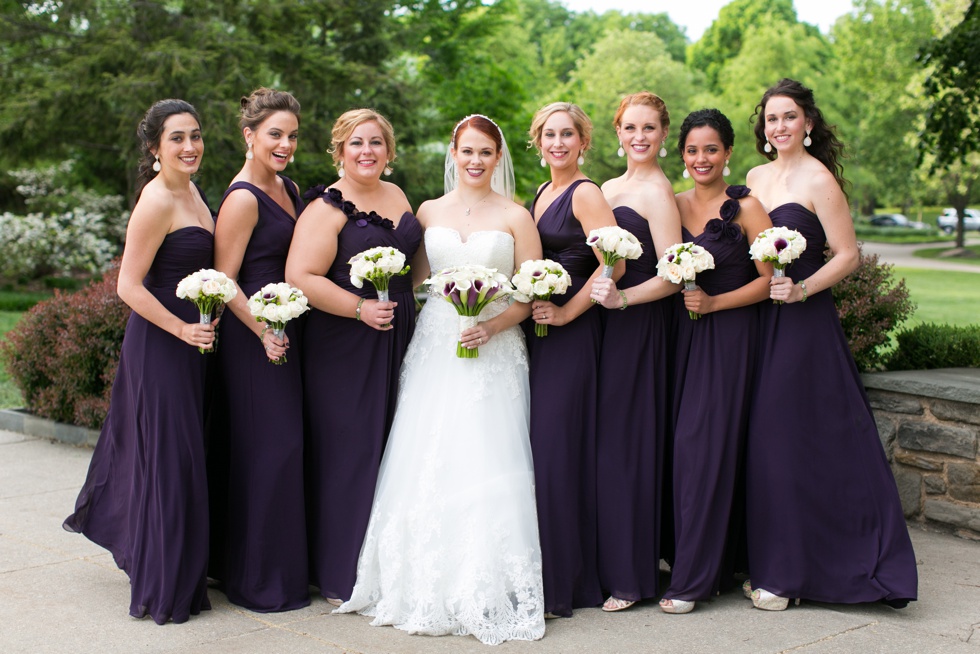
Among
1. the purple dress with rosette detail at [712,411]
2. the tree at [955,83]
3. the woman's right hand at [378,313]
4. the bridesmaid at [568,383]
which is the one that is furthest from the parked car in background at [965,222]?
the woman's right hand at [378,313]

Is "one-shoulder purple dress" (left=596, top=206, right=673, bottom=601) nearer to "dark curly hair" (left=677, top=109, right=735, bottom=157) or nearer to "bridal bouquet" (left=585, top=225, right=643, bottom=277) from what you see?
"bridal bouquet" (left=585, top=225, right=643, bottom=277)

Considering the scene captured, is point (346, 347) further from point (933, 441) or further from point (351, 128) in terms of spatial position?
point (933, 441)

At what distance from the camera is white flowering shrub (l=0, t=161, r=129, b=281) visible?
21.0 m

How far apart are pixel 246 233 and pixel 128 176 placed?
18.7 meters

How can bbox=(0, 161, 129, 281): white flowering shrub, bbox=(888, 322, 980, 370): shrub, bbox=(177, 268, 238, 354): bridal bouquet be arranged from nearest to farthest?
bbox=(177, 268, 238, 354): bridal bouquet < bbox=(888, 322, 980, 370): shrub < bbox=(0, 161, 129, 281): white flowering shrub

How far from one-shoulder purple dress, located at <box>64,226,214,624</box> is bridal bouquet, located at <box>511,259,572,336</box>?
162 cm

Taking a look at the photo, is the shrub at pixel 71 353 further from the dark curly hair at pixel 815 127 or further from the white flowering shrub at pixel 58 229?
the white flowering shrub at pixel 58 229

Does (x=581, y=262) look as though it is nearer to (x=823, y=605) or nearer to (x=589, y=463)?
(x=589, y=463)

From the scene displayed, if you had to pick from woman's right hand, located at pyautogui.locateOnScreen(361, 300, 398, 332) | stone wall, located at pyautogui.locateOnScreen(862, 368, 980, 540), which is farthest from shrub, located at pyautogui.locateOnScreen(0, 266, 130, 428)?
stone wall, located at pyautogui.locateOnScreen(862, 368, 980, 540)

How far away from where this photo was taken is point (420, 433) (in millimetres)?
5012

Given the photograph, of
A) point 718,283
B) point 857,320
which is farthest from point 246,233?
point 857,320

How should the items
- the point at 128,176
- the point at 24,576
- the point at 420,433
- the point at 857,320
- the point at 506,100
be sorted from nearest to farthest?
the point at 420,433 < the point at 24,576 < the point at 857,320 < the point at 128,176 < the point at 506,100

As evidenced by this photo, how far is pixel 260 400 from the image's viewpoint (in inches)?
202

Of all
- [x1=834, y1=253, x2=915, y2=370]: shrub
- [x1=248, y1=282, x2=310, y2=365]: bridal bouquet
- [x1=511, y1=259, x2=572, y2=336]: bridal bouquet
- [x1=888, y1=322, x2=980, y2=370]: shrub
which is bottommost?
[x1=888, y1=322, x2=980, y2=370]: shrub
